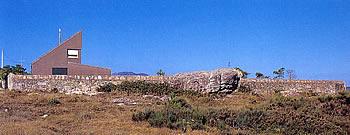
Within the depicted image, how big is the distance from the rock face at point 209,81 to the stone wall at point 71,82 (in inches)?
61.4

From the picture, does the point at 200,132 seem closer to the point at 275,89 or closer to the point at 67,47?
the point at 275,89

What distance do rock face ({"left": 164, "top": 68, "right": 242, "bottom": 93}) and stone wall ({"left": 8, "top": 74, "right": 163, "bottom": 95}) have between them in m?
1.56

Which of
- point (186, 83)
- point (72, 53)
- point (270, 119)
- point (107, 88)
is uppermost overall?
point (72, 53)

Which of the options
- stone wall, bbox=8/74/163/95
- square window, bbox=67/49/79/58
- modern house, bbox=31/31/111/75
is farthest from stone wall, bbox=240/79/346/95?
square window, bbox=67/49/79/58

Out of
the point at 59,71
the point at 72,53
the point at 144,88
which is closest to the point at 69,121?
the point at 144,88

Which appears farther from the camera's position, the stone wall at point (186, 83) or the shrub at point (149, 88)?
the stone wall at point (186, 83)

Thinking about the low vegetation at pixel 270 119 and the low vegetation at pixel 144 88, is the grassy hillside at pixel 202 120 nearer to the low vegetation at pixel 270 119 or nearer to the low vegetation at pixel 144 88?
the low vegetation at pixel 270 119

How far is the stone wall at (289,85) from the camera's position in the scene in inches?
760

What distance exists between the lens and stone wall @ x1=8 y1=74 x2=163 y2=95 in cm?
1789

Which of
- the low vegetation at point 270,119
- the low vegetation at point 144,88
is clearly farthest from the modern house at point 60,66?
the low vegetation at point 270,119

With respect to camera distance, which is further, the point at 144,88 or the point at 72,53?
the point at 72,53

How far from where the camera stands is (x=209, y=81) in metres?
16.2

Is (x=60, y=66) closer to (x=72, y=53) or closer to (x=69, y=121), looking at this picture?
(x=72, y=53)

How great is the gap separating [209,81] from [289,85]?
312 inches
